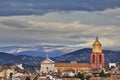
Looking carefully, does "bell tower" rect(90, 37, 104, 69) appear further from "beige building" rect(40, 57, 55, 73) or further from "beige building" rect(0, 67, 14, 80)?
"beige building" rect(0, 67, 14, 80)

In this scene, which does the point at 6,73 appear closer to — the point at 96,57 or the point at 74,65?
the point at 74,65

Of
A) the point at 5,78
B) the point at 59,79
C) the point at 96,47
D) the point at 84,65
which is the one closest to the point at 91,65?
the point at 84,65

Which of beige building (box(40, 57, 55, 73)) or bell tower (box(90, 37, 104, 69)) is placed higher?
bell tower (box(90, 37, 104, 69))

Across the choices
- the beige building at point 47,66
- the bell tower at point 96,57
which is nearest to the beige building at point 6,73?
the beige building at point 47,66

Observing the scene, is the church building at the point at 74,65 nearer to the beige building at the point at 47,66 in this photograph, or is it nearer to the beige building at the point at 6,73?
the beige building at the point at 47,66

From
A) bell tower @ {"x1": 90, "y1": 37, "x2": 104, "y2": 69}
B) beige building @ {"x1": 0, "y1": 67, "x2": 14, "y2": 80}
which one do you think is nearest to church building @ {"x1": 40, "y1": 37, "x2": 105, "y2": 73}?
bell tower @ {"x1": 90, "y1": 37, "x2": 104, "y2": 69}

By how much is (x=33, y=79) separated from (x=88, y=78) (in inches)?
356

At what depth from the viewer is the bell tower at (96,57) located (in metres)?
176

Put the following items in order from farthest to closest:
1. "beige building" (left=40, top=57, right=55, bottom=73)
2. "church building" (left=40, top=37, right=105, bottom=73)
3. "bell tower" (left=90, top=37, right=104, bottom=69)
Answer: "bell tower" (left=90, top=37, right=104, bottom=69) → "church building" (left=40, top=37, right=105, bottom=73) → "beige building" (left=40, top=57, right=55, bottom=73)

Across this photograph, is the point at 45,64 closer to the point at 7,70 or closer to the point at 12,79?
the point at 7,70

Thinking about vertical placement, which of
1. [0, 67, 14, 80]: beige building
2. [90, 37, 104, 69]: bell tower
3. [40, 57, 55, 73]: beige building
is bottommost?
[0, 67, 14, 80]: beige building

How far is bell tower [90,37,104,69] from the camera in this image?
577 ft

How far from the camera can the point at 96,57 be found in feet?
592

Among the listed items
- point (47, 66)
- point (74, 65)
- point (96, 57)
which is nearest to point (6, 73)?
point (47, 66)
